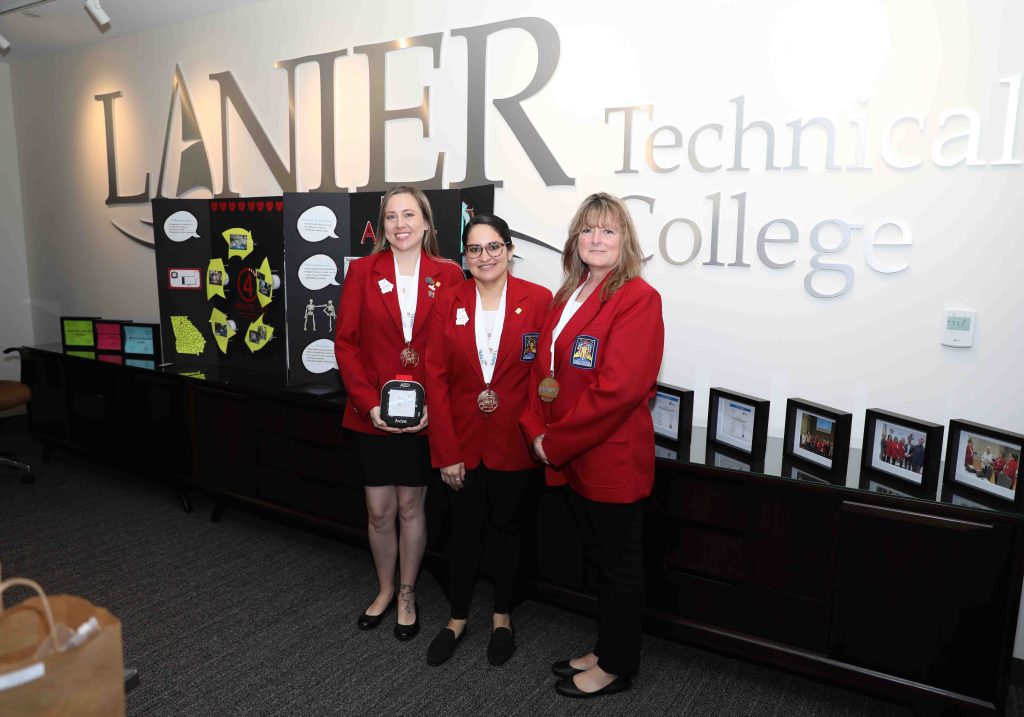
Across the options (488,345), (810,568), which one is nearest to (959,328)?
(810,568)

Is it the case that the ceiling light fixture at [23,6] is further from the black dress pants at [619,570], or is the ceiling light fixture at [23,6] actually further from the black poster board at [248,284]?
the black dress pants at [619,570]

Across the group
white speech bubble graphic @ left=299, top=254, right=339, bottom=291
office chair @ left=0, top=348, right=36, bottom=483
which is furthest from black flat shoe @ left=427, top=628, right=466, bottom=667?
office chair @ left=0, top=348, right=36, bottom=483

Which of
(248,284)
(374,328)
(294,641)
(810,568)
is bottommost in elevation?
(294,641)

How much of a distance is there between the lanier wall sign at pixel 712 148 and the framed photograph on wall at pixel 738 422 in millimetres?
510

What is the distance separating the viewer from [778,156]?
8.23 feet

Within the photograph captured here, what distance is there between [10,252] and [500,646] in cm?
521

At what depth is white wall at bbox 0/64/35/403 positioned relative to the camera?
523 cm

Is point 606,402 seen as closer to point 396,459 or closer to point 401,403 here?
point 401,403

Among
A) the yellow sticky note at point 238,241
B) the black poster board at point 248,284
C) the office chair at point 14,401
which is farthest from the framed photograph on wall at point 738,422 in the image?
the office chair at point 14,401

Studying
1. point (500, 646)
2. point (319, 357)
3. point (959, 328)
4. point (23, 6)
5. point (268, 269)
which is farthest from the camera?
point (23, 6)

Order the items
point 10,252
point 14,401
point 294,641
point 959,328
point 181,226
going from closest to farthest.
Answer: point 959,328
point 294,641
point 181,226
point 14,401
point 10,252

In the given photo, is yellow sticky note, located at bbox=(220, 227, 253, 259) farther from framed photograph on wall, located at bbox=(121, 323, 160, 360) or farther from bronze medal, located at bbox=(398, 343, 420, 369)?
bronze medal, located at bbox=(398, 343, 420, 369)

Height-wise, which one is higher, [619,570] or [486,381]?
[486,381]

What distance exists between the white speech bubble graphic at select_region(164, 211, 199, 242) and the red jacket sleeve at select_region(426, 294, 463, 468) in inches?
83.4
